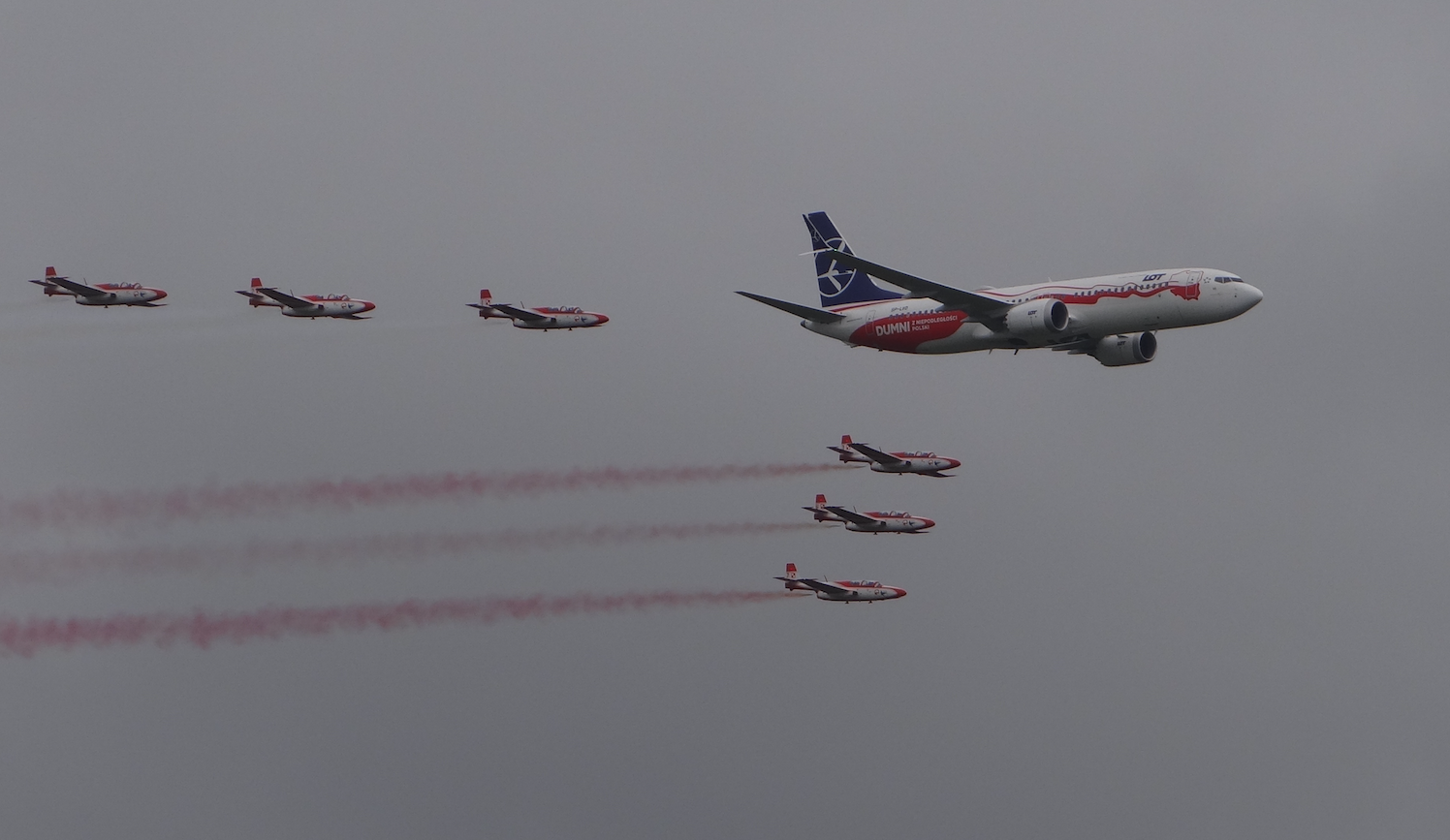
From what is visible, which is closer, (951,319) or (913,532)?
(951,319)

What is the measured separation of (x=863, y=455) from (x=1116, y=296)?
69.1 feet

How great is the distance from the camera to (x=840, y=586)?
104 metres

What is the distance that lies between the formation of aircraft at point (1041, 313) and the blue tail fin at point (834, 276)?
109cm

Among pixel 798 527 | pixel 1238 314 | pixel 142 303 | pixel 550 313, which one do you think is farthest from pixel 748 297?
pixel 142 303

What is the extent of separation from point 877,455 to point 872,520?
3.54 m

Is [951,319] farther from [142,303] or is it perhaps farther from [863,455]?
[142,303]

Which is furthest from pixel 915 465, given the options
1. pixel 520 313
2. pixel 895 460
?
pixel 520 313

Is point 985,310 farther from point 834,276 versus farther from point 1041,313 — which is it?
point 834,276

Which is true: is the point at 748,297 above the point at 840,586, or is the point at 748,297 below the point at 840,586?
above

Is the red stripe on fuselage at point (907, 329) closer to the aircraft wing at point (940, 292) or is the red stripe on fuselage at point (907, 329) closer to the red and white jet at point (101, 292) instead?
the aircraft wing at point (940, 292)

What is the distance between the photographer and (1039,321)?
87.2 m

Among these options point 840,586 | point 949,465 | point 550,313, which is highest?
point 550,313

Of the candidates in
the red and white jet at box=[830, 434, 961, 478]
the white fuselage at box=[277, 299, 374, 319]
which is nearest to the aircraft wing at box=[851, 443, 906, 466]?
the red and white jet at box=[830, 434, 961, 478]

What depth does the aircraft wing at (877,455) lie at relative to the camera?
103938 mm
